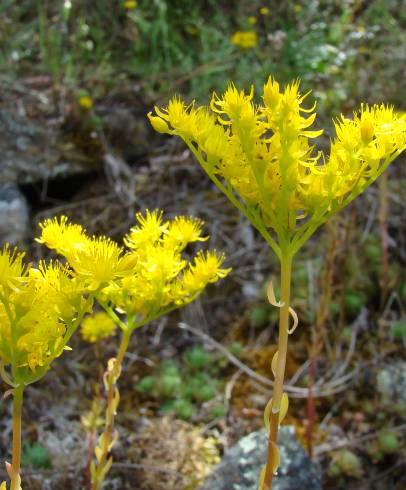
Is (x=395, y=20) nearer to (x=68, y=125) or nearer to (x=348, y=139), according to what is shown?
(x=68, y=125)

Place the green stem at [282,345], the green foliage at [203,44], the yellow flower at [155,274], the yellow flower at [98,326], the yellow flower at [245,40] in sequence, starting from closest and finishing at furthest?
the green stem at [282,345]
the yellow flower at [155,274]
the yellow flower at [98,326]
the green foliage at [203,44]
the yellow flower at [245,40]

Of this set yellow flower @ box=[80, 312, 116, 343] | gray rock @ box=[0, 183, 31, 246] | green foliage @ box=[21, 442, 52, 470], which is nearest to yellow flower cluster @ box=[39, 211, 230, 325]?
yellow flower @ box=[80, 312, 116, 343]

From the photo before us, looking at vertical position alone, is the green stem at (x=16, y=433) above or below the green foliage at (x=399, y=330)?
below

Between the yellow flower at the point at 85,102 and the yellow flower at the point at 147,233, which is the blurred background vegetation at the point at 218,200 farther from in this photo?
the yellow flower at the point at 147,233

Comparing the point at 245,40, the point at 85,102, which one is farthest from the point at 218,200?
the point at 245,40

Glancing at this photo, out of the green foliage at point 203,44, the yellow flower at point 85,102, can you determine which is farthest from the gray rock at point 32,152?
the green foliage at point 203,44

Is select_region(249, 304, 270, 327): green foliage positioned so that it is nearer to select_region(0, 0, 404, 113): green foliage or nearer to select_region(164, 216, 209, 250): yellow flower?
select_region(0, 0, 404, 113): green foliage

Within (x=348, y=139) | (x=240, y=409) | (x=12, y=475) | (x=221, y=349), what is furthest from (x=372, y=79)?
(x=12, y=475)
